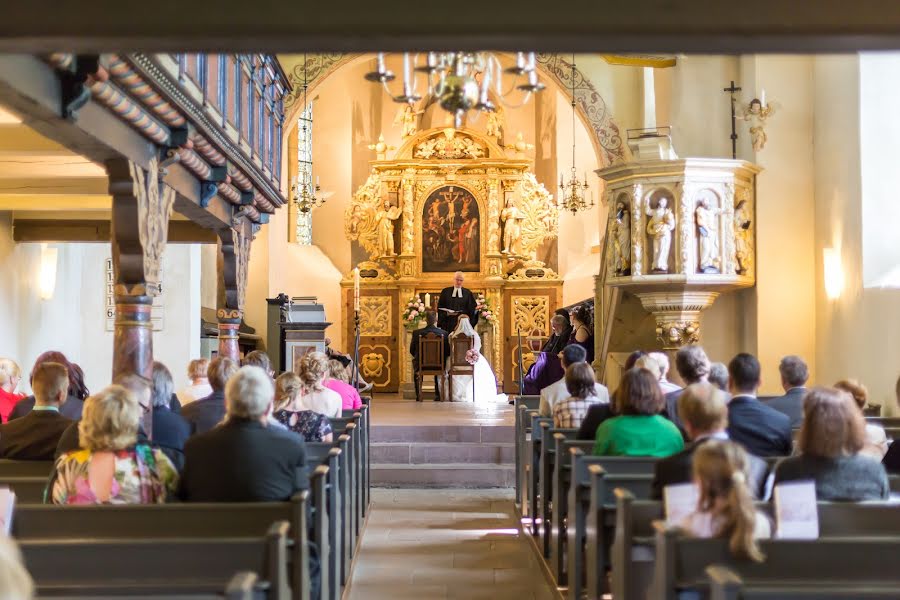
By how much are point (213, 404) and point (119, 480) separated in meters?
2.47

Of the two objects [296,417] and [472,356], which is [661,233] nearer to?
[472,356]

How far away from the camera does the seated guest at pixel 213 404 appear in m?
7.03

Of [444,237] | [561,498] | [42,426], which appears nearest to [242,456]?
[42,426]

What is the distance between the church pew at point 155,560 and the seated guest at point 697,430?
1803 mm

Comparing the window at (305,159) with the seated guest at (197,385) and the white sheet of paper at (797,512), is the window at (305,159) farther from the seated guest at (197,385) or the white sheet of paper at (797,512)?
the white sheet of paper at (797,512)

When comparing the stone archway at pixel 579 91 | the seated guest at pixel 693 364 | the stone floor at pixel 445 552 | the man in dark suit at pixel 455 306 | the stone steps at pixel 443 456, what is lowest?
the stone floor at pixel 445 552

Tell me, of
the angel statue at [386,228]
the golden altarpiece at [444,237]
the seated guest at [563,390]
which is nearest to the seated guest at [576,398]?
the seated guest at [563,390]

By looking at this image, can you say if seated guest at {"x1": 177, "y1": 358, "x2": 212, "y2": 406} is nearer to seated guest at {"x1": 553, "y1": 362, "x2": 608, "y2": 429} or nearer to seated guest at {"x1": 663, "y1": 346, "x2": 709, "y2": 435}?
seated guest at {"x1": 553, "y1": 362, "x2": 608, "y2": 429}

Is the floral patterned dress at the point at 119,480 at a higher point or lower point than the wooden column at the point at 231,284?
lower

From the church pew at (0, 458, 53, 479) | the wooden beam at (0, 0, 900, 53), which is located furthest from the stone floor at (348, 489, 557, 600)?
the wooden beam at (0, 0, 900, 53)

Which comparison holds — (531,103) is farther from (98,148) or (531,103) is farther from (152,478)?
(152,478)

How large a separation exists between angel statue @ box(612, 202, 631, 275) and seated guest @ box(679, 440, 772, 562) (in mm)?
9437

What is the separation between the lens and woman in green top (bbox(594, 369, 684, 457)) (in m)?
5.73

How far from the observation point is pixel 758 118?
1352 cm
